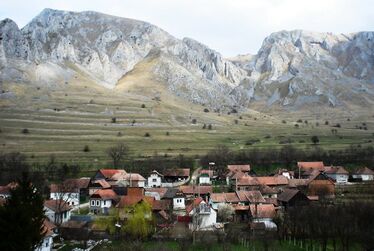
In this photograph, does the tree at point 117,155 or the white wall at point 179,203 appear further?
the tree at point 117,155

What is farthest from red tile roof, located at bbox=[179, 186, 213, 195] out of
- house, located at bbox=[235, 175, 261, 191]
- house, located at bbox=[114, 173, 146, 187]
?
house, located at bbox=[114, 173, 146, 187]

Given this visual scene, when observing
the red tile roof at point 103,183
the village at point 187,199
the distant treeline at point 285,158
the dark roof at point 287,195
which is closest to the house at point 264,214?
the village at point 187,199

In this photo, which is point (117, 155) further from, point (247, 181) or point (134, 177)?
point (247, 181)

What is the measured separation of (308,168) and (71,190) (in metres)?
46.2

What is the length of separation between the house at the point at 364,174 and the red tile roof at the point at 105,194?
148 ft

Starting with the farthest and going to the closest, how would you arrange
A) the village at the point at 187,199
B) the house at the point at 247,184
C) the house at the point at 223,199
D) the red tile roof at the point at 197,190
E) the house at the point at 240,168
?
the house at the point at 240,168
the house at the point at 247,184
the red tile roof at the point at 197,190
the house at the point at 223,199
the village at the point at 187,199

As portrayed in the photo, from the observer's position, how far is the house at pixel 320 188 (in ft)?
240

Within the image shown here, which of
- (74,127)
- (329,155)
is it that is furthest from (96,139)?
(329,155)

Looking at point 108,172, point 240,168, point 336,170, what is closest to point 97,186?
point 108,172

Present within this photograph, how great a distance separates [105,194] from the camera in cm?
7406

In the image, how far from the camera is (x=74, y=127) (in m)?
159

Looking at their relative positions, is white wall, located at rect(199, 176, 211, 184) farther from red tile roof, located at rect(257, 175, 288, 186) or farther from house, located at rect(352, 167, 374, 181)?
house, located at rect(352, 167, 374, 181)

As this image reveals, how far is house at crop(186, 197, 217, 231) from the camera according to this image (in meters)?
58.7

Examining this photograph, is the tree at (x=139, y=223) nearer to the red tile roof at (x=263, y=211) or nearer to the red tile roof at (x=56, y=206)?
the red tile roof at (x=56, y=206)
